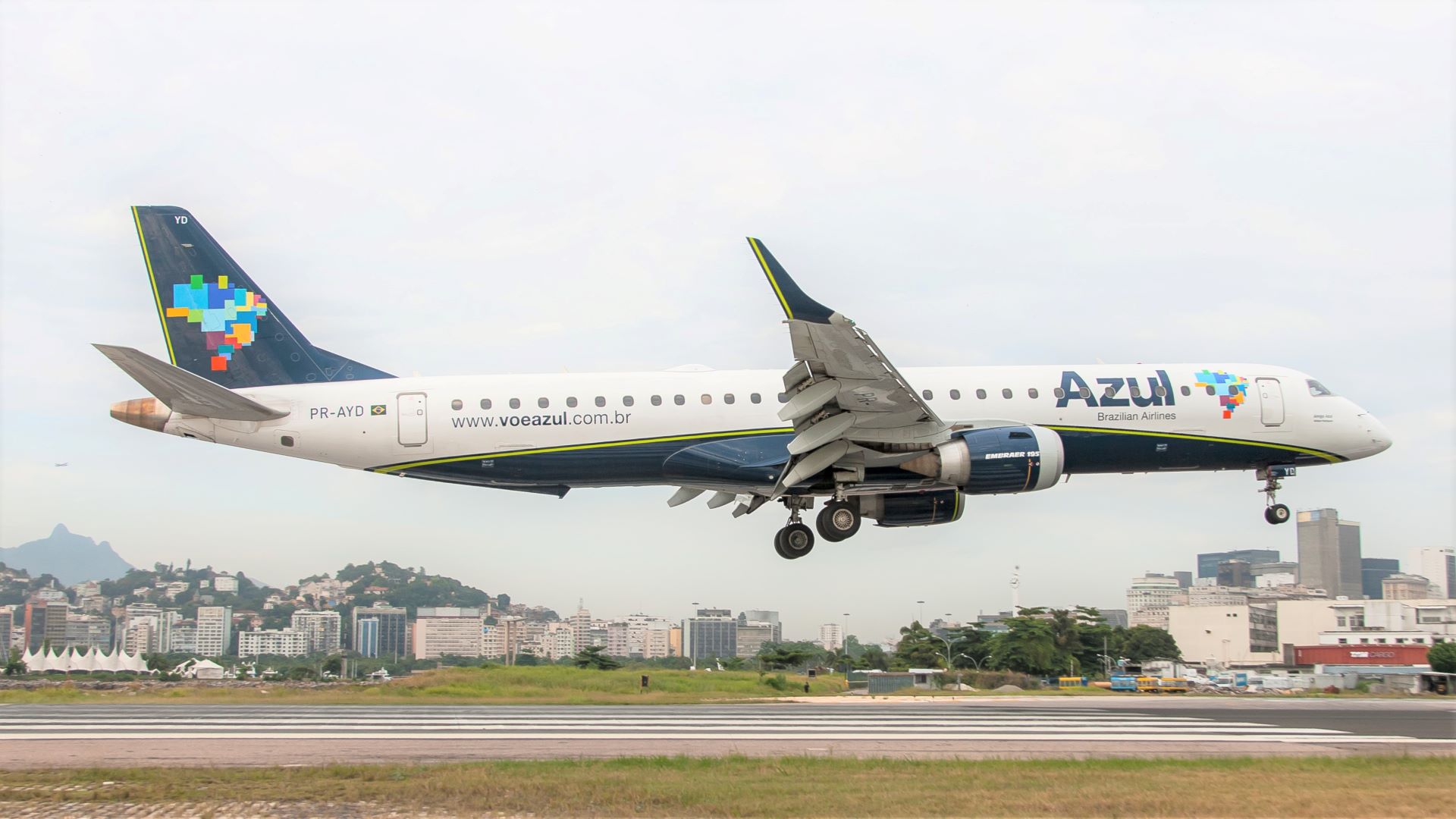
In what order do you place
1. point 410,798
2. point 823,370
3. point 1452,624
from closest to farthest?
point 410,798 → point 823,370 → point 1452,624

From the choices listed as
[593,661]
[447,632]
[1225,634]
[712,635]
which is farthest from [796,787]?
[712,635]

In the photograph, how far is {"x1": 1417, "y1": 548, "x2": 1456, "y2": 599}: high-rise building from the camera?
357 ft

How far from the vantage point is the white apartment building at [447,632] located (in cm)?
8475

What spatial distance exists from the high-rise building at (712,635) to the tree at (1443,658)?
181ft

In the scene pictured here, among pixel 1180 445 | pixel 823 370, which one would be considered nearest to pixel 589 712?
pixel 823 370

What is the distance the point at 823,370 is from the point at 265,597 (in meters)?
86.1

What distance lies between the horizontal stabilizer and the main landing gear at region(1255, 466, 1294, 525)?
88.2 feet

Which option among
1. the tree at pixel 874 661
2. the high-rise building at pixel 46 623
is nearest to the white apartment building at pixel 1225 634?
the tree at pixel 874 661

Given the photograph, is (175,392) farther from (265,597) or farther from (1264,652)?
(1264,652)

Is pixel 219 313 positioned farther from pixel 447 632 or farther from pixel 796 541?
pixel 447 632

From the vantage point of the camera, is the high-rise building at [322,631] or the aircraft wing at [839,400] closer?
the aircraft wing at [839,400]

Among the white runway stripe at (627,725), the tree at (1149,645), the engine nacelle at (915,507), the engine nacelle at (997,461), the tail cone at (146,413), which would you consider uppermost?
the tail cone at (146,413)

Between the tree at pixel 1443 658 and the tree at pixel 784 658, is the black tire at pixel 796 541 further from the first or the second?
the tree at pixel 1443 658

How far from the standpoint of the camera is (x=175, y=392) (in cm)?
2847
